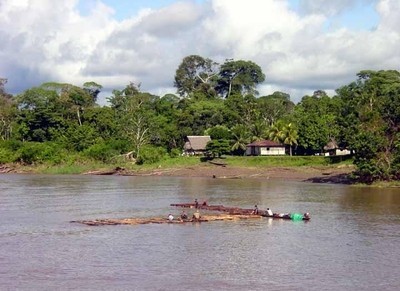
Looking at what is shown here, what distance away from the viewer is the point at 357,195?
198 ft

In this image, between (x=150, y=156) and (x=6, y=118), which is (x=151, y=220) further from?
(x=6, y=118)

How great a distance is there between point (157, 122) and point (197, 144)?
9.84 m

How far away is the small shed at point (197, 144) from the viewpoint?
102 metres

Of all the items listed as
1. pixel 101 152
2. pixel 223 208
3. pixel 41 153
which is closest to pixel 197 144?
pixel 101 152

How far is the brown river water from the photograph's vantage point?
85.1 feet

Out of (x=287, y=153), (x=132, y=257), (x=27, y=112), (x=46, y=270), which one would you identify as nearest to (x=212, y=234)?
(x=132, y=257)

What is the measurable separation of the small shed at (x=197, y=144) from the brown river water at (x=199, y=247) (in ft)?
147

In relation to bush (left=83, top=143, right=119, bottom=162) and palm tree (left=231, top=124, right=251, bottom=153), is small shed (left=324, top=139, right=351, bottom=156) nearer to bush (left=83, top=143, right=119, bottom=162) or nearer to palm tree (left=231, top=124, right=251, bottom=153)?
palm tree (left=231, top=124, right=251, bottom=153)

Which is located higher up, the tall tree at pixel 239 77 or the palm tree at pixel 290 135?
the tall tree at pixel 239 77

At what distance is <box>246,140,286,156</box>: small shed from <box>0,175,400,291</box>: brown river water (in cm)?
4074

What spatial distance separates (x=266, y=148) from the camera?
325 ft

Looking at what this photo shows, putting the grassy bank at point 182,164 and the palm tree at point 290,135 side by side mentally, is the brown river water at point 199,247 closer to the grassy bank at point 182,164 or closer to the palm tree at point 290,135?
the grassy bank at point 182,164

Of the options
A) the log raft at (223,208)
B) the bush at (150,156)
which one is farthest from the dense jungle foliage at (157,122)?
the log raft at (223,208)

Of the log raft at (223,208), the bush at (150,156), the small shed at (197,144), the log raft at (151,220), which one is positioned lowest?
the log raft at (151,220)
